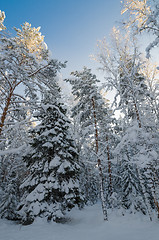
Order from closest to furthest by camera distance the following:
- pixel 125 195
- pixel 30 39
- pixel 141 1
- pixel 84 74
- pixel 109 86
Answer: pixel 141 1, pixel 30 39, pixel 109 86, pixel 84 74, pixel 125 195

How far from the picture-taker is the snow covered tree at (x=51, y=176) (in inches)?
326

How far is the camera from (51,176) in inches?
354

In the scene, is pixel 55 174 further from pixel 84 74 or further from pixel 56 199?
pixel 84 74

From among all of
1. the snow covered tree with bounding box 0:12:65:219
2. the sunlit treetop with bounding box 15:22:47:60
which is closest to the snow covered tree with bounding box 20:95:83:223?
the snow covered tree with bounding box 0:12:65:219

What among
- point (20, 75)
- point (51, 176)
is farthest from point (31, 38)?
point (51, 176)

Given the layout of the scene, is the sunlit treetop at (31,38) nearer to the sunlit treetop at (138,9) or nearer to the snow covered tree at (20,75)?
the snow covered tree at (20,75)

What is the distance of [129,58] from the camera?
9.16 metres

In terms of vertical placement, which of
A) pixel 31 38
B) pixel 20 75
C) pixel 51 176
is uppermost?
pixel 31 38

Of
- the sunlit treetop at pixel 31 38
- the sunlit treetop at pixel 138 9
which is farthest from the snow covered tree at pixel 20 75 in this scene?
the sunlit treetop at pixel 138 9

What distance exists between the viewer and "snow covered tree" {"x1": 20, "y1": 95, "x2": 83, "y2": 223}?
8.28m

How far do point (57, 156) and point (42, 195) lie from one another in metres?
2.39

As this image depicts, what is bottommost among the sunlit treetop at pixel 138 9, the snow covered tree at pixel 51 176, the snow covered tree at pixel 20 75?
the snow covered tree at pixel 51 176

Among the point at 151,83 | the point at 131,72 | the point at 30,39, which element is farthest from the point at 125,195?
the point at 30,39

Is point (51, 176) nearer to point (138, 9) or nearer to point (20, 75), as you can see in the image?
point (20, 75)
